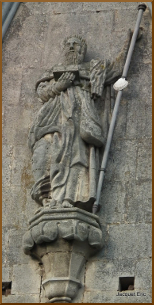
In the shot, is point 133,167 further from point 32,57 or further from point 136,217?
point 32,57

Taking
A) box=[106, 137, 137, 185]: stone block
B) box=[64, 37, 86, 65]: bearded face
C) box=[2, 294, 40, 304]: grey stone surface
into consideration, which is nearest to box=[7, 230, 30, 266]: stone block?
box=[2, 294, 40, 304]: grey stone surface

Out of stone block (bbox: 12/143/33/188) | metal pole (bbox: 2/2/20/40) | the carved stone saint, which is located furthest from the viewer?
metal pole (bbox: 2/2/20/40)

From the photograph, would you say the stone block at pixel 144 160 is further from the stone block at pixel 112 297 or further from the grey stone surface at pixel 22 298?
the grey stone surface at pixel 22 298

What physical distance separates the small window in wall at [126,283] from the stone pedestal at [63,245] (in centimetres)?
49

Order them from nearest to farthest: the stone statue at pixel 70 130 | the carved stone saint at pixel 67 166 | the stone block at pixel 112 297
A: the stone block at pixel 112 297, the carved stone saint at pixel 67 166, the stone statue at pixel 70 130

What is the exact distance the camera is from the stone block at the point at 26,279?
1496 cm

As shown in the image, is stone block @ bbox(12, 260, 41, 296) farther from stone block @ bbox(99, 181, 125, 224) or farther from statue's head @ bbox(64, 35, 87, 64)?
statue's head @ bbox(64, 35, 87, 64)

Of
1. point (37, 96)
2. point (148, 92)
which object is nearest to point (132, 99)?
point (148, 92)

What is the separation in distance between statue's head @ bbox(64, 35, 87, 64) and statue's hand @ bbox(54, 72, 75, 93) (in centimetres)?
32

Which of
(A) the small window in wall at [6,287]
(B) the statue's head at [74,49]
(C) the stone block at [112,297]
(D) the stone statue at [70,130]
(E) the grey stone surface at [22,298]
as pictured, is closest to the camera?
(C) the stone block at [112,297]

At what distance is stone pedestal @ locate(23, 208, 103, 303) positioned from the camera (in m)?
14.7

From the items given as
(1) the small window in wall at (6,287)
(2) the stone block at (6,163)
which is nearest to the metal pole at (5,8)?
(2) the stone block at (6,163)

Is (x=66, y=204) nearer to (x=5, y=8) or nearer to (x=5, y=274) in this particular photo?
(x=5, y=274)

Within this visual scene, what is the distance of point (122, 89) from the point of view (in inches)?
630
